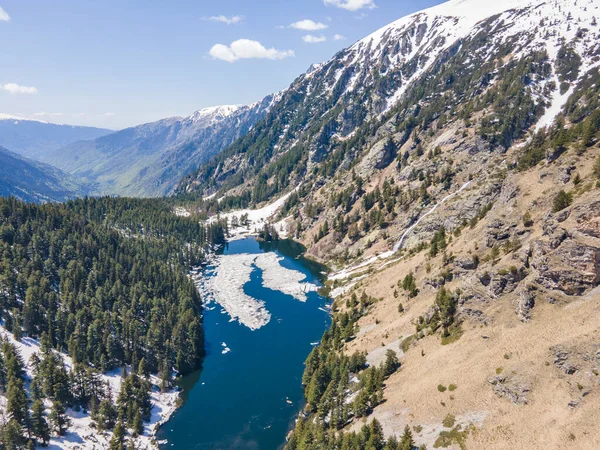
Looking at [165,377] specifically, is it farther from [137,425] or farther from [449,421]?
[449,421]

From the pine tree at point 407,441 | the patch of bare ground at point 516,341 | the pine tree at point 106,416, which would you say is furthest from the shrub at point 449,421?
the pine tree at point 106,416

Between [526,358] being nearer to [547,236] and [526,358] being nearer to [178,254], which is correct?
[547,236]

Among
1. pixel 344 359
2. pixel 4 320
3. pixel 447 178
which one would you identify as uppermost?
pixel 447 178

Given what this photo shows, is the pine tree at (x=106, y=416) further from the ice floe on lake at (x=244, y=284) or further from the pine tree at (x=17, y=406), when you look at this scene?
the ice floe on lake at (x=244, y=284)

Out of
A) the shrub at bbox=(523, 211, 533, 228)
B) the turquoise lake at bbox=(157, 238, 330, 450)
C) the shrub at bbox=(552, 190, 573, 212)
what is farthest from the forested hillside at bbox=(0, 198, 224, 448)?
the shrub at bbox=(552, 190, 573, 212)

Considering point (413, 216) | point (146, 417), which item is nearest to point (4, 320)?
point (146, 417)

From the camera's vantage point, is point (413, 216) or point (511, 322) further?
point (413, 216)

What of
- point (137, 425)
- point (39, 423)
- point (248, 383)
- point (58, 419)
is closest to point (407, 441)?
point (248, 383)
